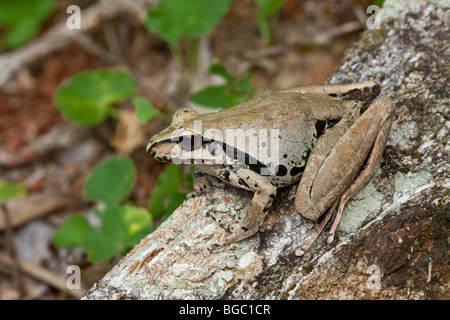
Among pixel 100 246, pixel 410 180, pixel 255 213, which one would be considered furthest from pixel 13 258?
pixel 410 180

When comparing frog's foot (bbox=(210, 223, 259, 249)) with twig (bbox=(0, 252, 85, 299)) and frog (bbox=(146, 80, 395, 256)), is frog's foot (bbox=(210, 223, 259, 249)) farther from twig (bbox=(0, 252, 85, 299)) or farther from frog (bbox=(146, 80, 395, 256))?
twig (bbox=(0, 252, 85, 299))

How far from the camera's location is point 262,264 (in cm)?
381

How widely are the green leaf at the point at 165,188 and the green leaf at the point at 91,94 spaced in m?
2.08

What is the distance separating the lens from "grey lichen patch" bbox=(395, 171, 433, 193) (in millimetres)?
3980

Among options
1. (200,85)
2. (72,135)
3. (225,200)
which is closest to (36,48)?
(72,135)

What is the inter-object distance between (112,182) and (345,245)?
10.0ft

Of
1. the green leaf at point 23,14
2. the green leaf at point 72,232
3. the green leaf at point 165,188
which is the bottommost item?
the green leaf at point 72,232

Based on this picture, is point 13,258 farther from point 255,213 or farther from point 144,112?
point 255,213

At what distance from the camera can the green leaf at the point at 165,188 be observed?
5.36 m

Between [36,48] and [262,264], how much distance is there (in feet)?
20.2

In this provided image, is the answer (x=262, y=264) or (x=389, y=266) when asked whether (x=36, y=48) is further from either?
(x=389, y=266)

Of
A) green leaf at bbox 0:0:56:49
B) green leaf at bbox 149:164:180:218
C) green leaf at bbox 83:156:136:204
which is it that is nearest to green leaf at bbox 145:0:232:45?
green leaf at bbox 83:156:136:204

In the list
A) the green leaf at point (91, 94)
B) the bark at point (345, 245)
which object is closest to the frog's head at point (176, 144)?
the bark at point (345, 245)

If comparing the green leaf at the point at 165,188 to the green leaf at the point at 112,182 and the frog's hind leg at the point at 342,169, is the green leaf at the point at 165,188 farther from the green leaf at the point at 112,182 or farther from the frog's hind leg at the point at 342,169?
the frog's hind leg at the point at 342,169
